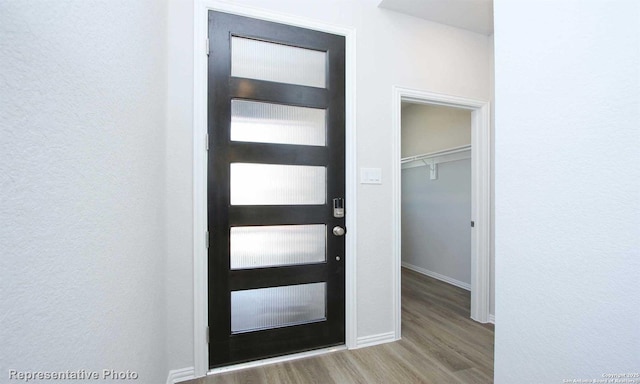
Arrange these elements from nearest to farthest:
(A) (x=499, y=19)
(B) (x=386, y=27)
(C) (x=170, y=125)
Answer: (A) (x=499, y=19) → (C) (x=170, y=125) → (B) (x=386, y=27)

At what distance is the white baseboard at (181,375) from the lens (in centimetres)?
162

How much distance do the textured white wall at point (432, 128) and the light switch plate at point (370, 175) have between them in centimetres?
168

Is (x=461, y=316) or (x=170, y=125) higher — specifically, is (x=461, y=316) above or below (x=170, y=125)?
below

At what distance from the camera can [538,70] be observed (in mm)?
858

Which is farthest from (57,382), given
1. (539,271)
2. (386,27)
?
(386,27)

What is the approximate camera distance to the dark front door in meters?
1.74

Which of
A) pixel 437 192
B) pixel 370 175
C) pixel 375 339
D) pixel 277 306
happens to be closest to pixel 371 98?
pixel 370 175

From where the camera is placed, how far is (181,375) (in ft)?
5.38

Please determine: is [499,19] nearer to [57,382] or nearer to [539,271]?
[539,271]

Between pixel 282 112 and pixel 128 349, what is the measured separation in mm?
1526

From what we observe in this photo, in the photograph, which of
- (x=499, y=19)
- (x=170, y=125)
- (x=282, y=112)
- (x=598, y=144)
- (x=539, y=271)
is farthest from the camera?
(x=282, y=112)

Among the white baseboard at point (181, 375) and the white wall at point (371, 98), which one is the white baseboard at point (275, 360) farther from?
the white wall at point (371, 98)

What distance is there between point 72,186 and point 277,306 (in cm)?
155

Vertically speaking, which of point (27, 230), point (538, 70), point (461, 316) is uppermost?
point (538, 70)
